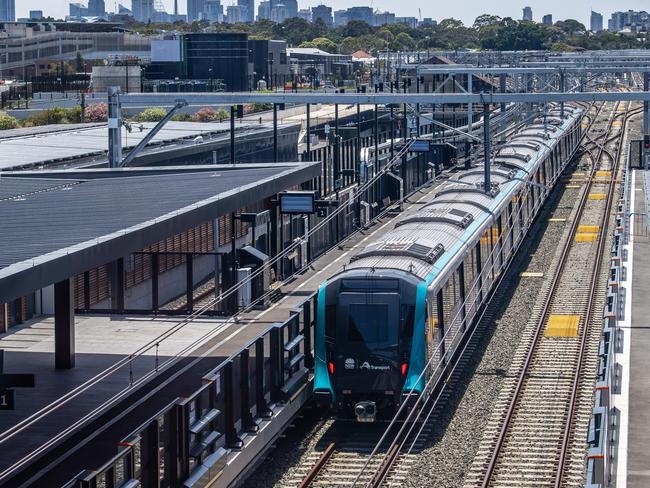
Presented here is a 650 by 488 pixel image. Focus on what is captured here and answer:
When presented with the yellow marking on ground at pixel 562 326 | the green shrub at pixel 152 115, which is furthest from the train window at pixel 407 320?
the green shrub at pixel 152 115

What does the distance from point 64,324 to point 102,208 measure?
1882mm

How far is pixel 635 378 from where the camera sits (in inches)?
595

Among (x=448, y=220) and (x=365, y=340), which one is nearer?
(x=365, y=340)

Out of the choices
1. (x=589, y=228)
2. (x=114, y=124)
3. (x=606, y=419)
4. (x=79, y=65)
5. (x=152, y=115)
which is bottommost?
(x=589, y=228)

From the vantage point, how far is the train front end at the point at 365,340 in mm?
17391

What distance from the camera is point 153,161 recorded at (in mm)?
30859

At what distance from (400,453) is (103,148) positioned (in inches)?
720

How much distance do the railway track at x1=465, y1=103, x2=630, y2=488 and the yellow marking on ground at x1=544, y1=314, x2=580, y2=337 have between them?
0.02 meters

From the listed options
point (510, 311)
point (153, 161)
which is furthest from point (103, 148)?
point (510, 311)

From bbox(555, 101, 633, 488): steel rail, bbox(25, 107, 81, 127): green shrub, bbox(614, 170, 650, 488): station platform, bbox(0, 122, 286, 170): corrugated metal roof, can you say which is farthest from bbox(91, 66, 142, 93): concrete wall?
bbox(614, 170, 650, 488): station platform

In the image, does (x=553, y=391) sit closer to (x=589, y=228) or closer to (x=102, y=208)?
(x=102, y=208)

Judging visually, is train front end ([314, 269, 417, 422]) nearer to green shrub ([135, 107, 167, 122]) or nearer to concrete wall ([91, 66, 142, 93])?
green shrub ([135, 107, 167, 122])

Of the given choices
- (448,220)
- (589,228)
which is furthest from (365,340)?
(589,228)

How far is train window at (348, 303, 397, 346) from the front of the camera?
17391 millimetres
